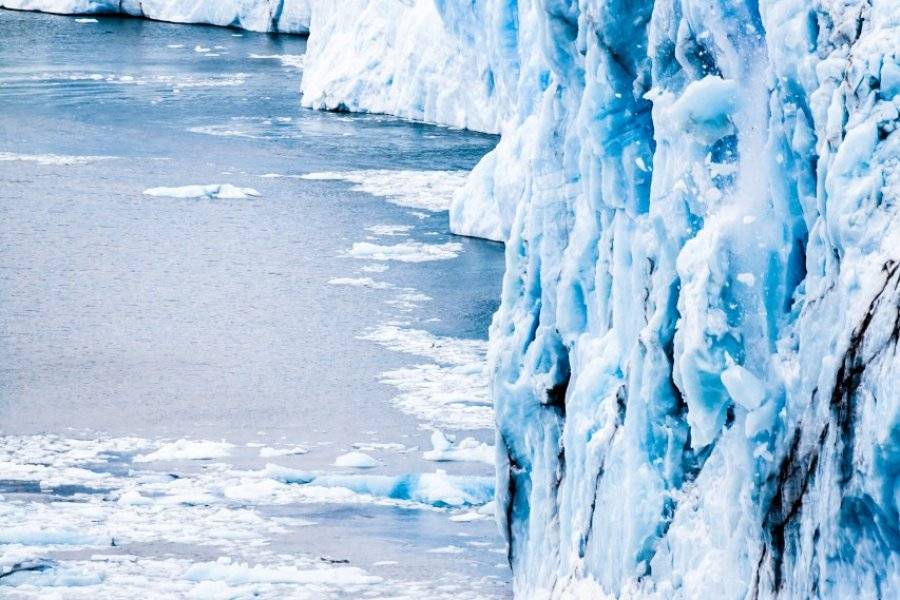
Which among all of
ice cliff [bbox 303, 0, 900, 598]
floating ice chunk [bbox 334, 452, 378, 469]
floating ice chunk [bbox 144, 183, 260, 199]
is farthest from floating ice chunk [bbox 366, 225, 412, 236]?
ice cliff [bbox 303, 0, 900, 598]

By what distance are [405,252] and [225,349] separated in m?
5.45

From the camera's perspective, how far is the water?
11.9m

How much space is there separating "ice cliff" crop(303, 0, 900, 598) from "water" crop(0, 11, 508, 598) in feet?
10.3

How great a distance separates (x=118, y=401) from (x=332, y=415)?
242 cm

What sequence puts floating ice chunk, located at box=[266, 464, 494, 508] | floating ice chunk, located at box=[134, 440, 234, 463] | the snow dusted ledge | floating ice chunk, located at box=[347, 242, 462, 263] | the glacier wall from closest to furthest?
floating ice chunk, located at box=[266, 464, 494, 508] < floating ice chunk, located at box=[134, 440, 234, 463] < floating ice chunk, located at box=[347, 242, 462, 263] < the snow dusted ledge < the glacier wall

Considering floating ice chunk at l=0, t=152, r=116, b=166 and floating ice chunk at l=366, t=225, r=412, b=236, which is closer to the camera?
floating ice chunk at l=366, t=225, r=412, b=236

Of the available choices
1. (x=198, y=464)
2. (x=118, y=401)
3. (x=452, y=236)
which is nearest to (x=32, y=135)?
(x=452, y=236)

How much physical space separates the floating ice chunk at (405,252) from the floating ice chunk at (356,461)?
9097 millimetres

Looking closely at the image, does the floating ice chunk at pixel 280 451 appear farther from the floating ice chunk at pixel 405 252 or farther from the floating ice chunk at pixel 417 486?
the floating ice chunk at pixel 405 252

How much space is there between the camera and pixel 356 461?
1448cm

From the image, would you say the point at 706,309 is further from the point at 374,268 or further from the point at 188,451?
the point at 374,268

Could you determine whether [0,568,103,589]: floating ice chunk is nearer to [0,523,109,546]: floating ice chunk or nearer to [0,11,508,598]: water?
[0,11,508,598]: water

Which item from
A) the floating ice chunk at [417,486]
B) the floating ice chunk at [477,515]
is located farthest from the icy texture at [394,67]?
the floating ice chunk at [477,515]

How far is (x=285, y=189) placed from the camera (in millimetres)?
28297
